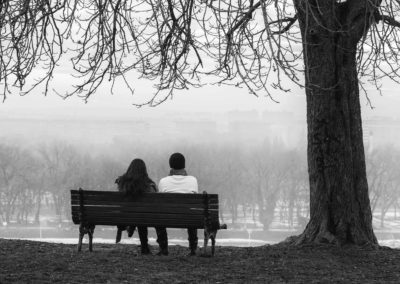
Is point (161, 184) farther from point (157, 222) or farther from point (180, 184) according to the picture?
point (157, 222)

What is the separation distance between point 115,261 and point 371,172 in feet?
179

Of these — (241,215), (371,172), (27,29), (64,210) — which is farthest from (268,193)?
(27,29)

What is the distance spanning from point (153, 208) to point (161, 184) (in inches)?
15.8

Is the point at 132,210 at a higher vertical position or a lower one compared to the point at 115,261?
higher

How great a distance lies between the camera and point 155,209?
7527 mm

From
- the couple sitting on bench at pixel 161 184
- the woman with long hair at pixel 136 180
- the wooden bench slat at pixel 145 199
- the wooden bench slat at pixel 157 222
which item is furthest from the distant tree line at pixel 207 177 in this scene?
the woman with long hair at pixel 136 180

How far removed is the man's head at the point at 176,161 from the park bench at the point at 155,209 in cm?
37

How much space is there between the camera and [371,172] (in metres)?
59.7

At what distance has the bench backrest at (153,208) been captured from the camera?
293 inches

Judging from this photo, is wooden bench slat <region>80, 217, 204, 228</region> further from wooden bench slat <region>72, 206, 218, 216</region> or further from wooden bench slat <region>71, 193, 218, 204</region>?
wooden bench slat <region>71, 193, 218, 204</region>

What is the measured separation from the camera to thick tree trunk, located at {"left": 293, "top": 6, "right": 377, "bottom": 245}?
856cm

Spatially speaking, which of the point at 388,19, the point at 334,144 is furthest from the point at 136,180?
the point at 388,19

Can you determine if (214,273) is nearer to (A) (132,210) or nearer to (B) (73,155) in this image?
(A) (132,210)

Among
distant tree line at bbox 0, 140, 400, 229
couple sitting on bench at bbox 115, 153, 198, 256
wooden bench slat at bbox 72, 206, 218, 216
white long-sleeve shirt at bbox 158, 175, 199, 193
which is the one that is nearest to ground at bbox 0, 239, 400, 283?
couple sitting on bench at bbox 115, 153, 198, 256
